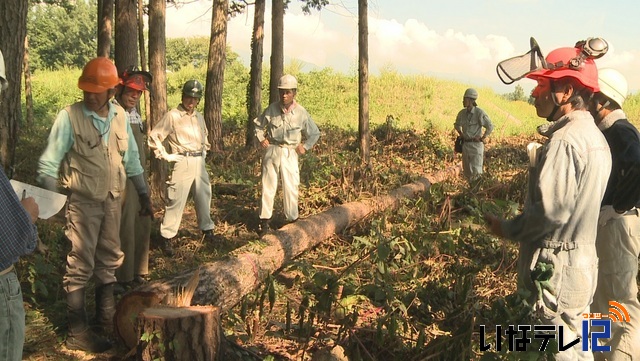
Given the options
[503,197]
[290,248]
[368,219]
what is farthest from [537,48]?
[503,197]

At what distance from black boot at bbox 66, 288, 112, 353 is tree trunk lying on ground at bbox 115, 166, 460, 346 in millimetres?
251

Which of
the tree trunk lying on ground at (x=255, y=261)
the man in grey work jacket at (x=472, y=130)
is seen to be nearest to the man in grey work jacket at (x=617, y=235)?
the tree trunk lying on ground at (x=255, y=261)

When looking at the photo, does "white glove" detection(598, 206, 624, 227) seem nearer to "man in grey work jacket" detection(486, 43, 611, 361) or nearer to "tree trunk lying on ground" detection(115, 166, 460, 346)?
"man in grey work jacket" detection(486, 43, 611, 361)

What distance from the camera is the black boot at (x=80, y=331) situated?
3.93 m

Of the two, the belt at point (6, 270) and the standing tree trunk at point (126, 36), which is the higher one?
the standing tree trunk at point (126, 36)

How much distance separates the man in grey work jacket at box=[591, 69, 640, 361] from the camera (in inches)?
137

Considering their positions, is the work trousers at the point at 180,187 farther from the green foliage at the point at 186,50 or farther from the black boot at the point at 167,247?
the green foliage at the point at 186,50

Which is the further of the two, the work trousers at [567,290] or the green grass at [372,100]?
the green grass at [372,100]

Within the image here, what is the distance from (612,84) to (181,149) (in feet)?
14.7

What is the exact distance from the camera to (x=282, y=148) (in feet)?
23.3

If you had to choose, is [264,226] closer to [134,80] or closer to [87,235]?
[134,80]

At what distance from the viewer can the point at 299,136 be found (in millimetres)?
7184

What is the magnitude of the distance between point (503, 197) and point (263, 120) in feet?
13.3

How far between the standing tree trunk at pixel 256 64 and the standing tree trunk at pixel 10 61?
7137mm
